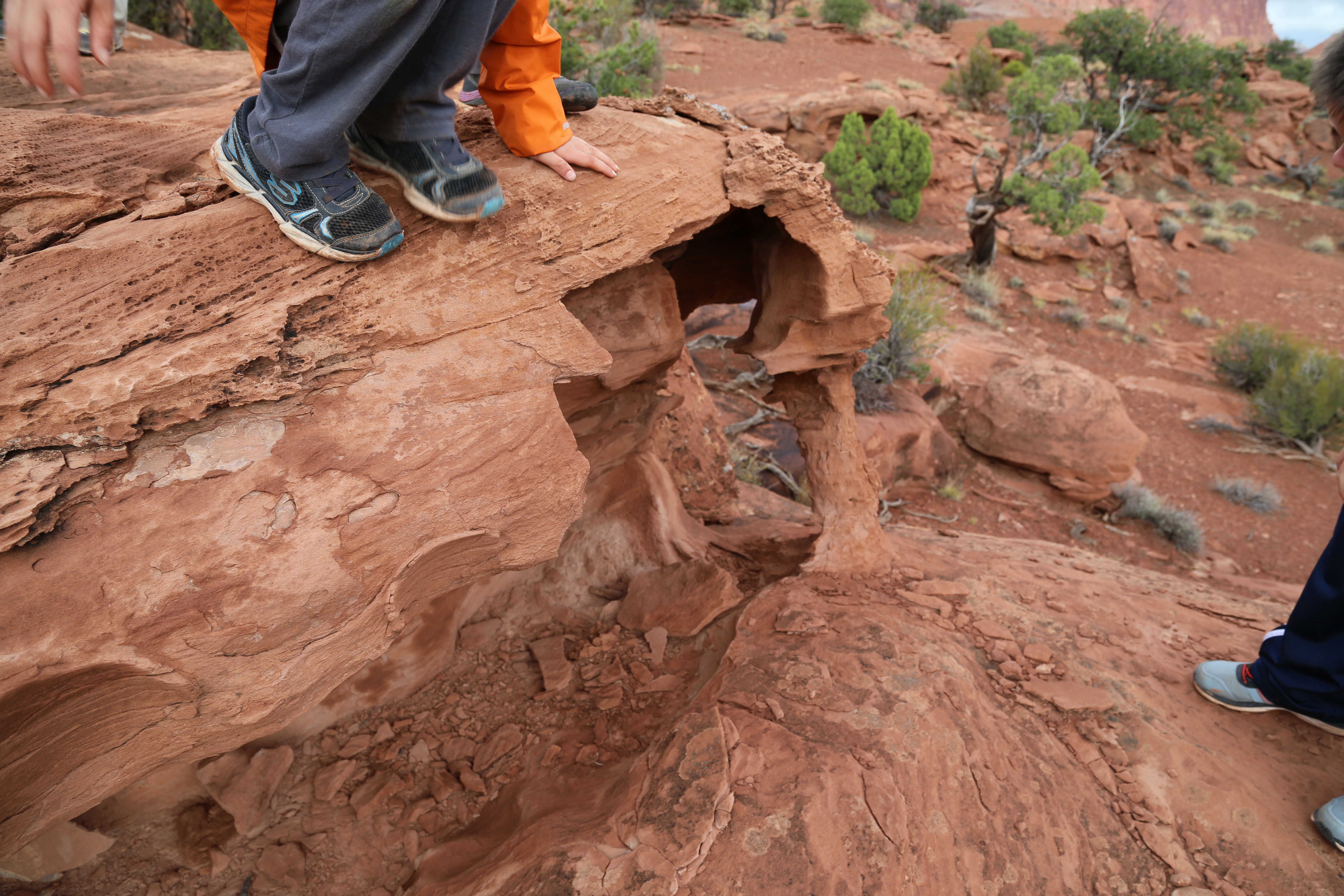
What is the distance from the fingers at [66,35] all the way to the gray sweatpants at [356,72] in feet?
1.00

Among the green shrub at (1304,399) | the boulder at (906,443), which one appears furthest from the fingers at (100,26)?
the green shrub at (1304,399)

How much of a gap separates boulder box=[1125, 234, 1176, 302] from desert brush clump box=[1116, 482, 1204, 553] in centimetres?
664

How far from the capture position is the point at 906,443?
6152 millimetres

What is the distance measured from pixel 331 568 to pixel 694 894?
1219 millimetres

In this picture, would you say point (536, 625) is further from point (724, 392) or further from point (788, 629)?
point (724, 392)

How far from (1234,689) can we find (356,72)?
3.31 metres

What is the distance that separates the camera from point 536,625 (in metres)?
3.12

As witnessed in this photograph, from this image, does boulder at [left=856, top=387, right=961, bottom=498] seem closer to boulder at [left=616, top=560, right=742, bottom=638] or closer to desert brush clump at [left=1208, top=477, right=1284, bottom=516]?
desert brush clump at [left=1208, top=477, right=1284, bottom=516]

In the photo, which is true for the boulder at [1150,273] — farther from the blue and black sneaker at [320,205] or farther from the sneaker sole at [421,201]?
the blue and black sneaker at [320,205]

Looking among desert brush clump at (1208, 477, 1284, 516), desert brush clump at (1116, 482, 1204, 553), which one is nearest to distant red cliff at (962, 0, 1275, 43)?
desert brush clump at (1208, 477, 1284, 516)

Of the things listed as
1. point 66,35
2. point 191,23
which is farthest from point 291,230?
point 191,23

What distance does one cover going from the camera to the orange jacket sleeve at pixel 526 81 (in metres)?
1.75

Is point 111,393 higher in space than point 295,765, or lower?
higher

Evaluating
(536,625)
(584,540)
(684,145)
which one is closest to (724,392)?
(584,540)
